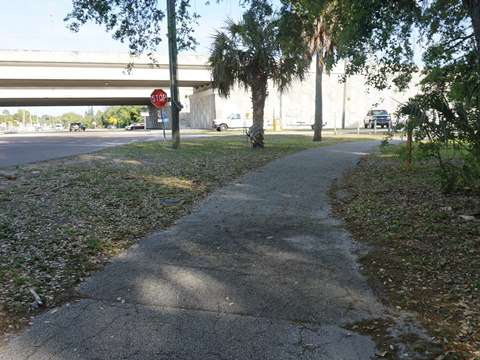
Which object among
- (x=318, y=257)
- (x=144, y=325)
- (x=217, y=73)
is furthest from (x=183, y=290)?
(x=217, y=73)

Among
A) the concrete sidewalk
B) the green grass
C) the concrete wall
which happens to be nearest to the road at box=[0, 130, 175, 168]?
the green grass

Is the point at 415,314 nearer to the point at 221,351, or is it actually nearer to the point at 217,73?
the point at 221,351

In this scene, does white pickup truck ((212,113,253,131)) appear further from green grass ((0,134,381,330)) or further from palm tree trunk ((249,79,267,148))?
green grass ((0,134,381,330))

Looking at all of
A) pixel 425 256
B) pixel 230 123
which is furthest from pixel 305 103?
pixel 425 256

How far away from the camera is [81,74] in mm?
44688

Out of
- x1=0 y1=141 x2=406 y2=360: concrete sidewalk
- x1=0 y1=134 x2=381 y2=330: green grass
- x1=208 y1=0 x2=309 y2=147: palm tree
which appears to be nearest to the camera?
x1=0 y1=141 x2=406 y2=360: concrete sidewalk

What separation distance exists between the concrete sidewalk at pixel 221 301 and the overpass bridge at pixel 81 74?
33107mm

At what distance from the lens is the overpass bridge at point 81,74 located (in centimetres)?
4153

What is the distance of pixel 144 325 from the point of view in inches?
131

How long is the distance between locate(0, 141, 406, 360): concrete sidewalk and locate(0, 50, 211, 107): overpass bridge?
3311cm

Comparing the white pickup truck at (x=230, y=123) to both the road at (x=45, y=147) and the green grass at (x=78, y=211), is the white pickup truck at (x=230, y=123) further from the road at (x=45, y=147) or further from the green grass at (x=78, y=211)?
the green grass at (x=78, y=211)

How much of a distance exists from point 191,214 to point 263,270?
2812 mm

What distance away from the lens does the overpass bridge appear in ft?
136

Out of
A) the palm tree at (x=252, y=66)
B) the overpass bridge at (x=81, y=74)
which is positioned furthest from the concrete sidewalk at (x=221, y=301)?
the overpass bridge at (x=81, y=74)
